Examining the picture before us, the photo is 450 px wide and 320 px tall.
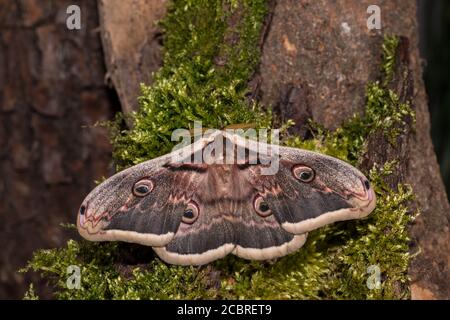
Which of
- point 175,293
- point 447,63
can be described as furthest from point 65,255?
point 447,63

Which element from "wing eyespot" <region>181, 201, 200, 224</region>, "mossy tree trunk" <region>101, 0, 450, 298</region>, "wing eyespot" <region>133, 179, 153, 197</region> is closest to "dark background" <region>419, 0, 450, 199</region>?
"mossy tree trunk" <region>101, 0, 450, 298</region>

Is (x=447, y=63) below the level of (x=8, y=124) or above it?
above

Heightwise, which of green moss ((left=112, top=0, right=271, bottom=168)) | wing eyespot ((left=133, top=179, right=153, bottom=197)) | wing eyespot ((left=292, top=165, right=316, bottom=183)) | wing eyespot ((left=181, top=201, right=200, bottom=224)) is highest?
green moss ((left=112, top=0, right=271, bottom=168))

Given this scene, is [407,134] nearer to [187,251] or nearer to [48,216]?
[187,251]

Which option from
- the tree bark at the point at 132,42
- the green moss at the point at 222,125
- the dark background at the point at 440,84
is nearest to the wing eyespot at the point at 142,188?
the green moss at the point at 222,125

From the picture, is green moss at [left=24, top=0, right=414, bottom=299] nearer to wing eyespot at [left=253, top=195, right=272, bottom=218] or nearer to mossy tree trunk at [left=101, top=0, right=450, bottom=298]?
mossy tree trunk at [left=101, top=0, right=450, bottom=298]
